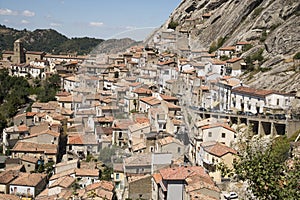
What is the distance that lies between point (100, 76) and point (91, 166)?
420 centimetres

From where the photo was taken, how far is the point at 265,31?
1419 centimetres

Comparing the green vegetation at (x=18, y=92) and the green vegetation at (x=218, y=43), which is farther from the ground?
the green vegetation at (x=218, y=43)

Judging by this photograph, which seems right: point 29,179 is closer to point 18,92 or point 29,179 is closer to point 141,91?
point 141,91

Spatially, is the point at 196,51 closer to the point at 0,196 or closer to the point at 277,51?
the point at 0,196

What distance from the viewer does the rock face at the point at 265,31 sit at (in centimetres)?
1039

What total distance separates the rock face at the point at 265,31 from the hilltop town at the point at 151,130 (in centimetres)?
91

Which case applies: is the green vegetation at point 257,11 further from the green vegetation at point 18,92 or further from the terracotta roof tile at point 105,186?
the terracotta roof tile at point 105,186

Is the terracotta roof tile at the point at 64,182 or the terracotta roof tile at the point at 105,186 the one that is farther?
the terracotta roof tile at the point at 64,182

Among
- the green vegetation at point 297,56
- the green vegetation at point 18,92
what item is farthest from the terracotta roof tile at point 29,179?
the green vegetation at point 297,56

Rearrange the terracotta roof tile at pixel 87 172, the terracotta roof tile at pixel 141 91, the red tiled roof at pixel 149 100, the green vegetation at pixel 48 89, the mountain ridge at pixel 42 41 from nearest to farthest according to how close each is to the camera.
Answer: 1. the red tiled roof at pixel 149 100
2. the terracotta roof tile at pixel 141 91
3. the terracotta roof tile at pixel 87 172
4. the green vegetation at pixel 48 89
5. the mountain ridge at pixel 42 41

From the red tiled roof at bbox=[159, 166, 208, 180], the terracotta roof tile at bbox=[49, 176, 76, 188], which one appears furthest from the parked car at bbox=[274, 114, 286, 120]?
the terracotta roof tile at bbox=[49, 176, 76, 188]

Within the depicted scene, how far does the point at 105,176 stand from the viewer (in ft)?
25.0

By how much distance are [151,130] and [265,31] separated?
465 inches

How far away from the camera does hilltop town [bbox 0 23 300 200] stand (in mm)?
3496
